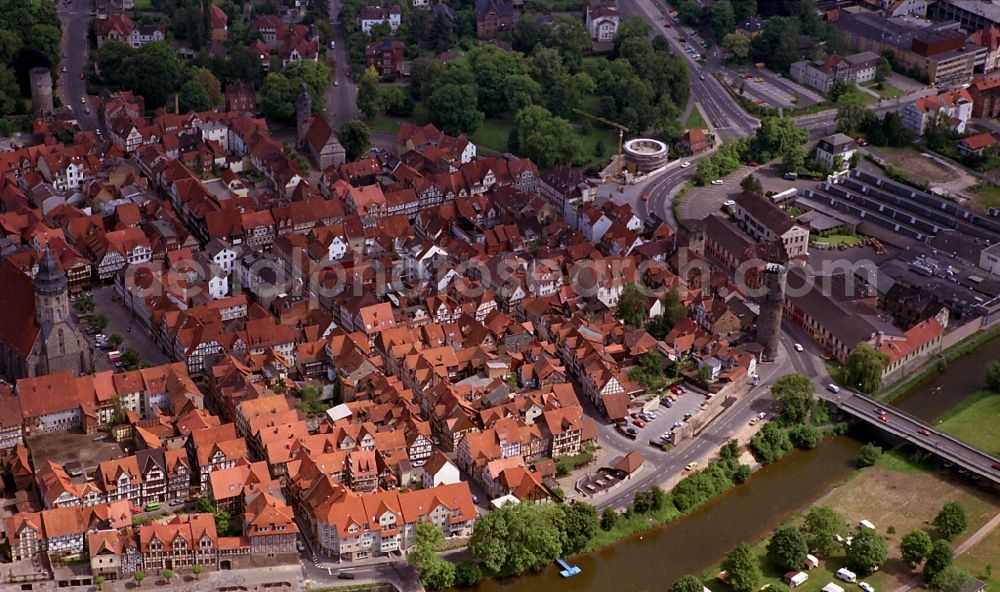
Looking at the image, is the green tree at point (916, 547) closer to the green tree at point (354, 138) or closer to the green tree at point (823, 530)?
the green tree at point (823, 530)

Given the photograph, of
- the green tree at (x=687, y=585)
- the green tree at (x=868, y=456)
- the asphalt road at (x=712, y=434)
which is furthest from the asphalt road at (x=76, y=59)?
the green tree at (x=687, y=585)

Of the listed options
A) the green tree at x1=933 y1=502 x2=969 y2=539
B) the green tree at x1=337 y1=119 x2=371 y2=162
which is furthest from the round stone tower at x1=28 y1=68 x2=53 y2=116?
the green tree at x1=933 y1=502 x2=969 y2=539

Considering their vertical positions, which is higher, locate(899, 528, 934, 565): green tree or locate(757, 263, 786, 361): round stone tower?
locate(757, 263, 786, 361): round stone tower

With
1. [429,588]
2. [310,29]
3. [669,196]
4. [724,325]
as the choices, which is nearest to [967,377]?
[724,325]

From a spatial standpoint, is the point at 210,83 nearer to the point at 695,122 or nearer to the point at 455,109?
the point at 455,109

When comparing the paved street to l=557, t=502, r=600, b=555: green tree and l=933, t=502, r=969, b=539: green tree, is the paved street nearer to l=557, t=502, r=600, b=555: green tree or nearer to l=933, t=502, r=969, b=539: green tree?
l=557, t=502, r=600, b=555: green tree

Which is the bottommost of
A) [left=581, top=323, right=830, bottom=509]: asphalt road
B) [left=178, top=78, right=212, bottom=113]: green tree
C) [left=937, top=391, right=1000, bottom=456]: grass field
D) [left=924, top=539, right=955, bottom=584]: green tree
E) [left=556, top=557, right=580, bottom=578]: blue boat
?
[left=937, top=391, right=1000, bottom=456]: grass field
